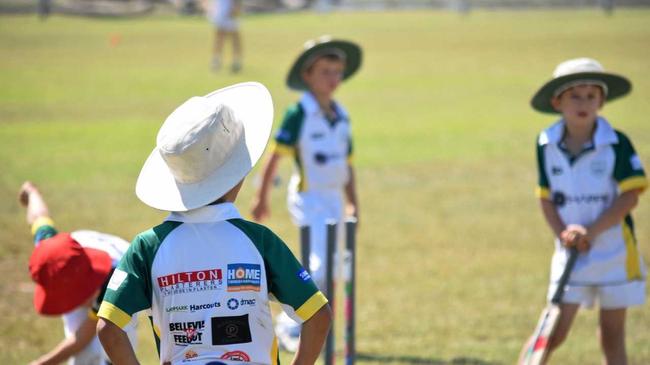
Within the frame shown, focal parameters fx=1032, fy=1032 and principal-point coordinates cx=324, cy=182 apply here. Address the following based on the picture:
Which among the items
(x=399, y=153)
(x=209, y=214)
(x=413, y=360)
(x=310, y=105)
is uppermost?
(x=209, y=214)

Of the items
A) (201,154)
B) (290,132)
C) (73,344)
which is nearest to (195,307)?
(201,154)

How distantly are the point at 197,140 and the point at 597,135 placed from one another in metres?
3.26

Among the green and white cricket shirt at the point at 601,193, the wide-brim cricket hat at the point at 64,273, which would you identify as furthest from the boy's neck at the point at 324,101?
the wide-brim cricket hat at the point at 64,273

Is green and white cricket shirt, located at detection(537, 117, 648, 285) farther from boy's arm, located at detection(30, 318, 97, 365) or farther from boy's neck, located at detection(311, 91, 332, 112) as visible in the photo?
boy's arm, located at detection(30, 318, 97, 365)

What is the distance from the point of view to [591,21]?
127ft

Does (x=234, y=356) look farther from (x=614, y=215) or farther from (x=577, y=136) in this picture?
(x=577, y=136)

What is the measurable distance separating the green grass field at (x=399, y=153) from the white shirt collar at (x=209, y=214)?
372 cm

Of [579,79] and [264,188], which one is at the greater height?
[579,79]

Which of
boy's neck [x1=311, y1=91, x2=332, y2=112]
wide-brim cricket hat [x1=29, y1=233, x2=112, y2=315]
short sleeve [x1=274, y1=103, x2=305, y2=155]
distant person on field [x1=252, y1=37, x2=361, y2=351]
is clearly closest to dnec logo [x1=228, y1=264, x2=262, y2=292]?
wide-brim cricket hat [x1=29, y1=233, x2=112, y2=315]

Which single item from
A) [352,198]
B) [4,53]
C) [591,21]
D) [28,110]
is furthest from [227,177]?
[591,21]

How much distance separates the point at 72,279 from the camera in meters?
4.78

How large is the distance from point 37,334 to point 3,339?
26cm

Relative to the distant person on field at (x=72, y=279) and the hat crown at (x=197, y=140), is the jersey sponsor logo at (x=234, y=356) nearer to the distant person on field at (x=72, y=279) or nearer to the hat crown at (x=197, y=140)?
the hat crown at (x=197, y=140)

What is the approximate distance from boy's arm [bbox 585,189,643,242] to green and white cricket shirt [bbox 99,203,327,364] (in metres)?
2.82
